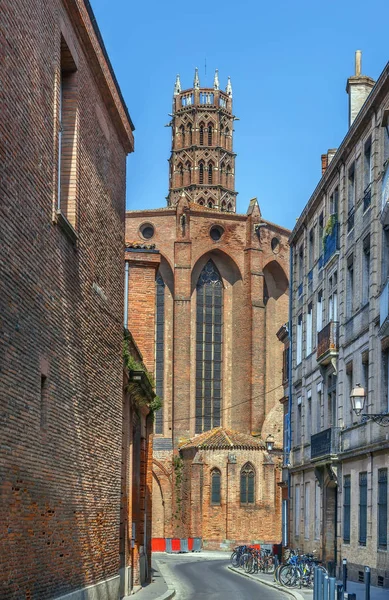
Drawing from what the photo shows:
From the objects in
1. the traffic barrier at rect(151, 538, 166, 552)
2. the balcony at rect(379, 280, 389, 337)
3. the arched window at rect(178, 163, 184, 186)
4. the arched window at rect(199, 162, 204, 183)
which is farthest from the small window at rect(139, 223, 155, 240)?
the balcony at rect(379, 280, 389, 337)

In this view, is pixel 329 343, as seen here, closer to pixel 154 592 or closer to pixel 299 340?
pixel 299 340

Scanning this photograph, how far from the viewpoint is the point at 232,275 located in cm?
7331

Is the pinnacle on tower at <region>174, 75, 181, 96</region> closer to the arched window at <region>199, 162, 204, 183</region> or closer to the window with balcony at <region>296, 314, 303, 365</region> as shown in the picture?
the arched window at <region>199, 162, 204, 183</region>

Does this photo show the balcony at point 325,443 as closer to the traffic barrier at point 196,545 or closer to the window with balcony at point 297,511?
the window with balcony at point 297,511

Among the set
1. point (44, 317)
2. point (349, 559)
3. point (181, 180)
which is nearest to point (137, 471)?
point (349, 559)

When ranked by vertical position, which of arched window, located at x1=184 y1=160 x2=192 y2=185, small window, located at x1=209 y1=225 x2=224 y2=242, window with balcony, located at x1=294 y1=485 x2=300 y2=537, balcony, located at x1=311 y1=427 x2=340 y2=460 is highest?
arched window, located at x1=184 y1=160 x2=192 y2=185

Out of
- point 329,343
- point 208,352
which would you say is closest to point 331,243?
point 329,343

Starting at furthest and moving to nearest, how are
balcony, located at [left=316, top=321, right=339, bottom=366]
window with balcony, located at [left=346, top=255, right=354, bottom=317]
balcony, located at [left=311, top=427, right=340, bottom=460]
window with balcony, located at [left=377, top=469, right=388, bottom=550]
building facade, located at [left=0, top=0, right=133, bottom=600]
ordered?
1. balcony, located at [left=316, top=321, right=339, bottom=366]
2. balcony, located at [left=311, top=427, right=340, bottom=460]
3. window with balcony, located at [left=346, top=255, right=354, bottom=317]
4. window with balcony, located at [left=377, top=469, right=388, bottom=550]
5. building facade, located at [left=0, top=0, right=133, bottom=600]

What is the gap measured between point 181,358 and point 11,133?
58.1 meters

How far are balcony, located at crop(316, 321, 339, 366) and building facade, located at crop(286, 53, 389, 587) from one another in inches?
1.8

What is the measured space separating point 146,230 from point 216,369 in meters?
10.5

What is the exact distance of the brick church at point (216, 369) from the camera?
213ft

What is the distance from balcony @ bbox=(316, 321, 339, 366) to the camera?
3278 cm

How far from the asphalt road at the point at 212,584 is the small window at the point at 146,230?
30.6 m
